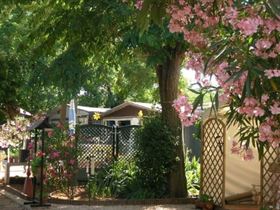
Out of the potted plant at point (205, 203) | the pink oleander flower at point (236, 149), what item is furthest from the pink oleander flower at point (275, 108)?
the potted plant at point (205, 203)

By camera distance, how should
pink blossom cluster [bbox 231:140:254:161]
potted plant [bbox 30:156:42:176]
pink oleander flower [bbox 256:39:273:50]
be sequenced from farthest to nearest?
1. potted plant [bbox 30:156:42:176]
2. pink blossom cluster [bbox 231:140:254:161]
3. pink oleander flower [bbox 256:39:273:50]

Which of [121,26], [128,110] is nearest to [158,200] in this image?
[121,26]

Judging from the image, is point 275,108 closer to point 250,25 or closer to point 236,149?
point 250,25

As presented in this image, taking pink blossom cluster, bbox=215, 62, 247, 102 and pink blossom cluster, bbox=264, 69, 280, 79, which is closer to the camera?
pink blossom cluster, bbox=264, 69, 280, 79

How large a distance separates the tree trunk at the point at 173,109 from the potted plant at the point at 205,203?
1256 millimetres

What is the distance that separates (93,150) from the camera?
535 inches

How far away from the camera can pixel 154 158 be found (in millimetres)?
11594

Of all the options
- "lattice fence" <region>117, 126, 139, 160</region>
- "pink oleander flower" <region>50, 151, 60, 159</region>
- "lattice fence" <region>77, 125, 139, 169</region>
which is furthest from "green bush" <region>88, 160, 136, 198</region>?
"pink oleander flower" <region>50, 151, 60, 159</region>

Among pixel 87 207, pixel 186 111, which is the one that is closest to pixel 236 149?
pixel 186 111

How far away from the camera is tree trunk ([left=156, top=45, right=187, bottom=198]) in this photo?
39.0 ft

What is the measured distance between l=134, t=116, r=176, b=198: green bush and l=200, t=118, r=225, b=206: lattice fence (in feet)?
2.90

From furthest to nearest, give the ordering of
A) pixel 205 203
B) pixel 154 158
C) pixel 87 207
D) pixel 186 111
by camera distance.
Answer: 1. pixel 154 158
2. pixel 87 207
3. pixel 205 203
4. pixel 186 111

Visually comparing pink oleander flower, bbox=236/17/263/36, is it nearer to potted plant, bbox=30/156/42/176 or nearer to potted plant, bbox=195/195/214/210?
potted plant, bbox=195/195/214/210

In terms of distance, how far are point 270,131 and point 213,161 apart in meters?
8.04
